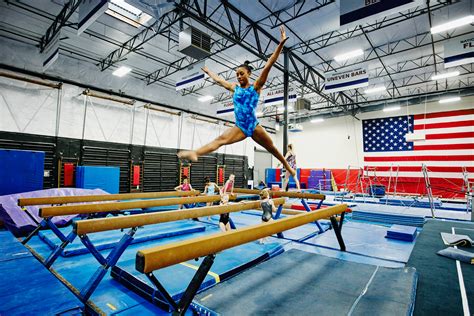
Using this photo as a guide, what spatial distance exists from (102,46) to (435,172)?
19586 mm

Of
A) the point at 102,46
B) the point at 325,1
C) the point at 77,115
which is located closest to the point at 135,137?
the point at 77,115

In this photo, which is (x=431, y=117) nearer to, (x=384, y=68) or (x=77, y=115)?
(x=384, y=68)

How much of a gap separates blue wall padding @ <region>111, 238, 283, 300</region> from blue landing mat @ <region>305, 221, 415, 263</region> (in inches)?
63.8

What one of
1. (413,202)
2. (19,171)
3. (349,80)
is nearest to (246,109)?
(19,171)

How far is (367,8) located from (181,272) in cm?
627

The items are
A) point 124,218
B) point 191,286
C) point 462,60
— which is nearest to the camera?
point 191,286

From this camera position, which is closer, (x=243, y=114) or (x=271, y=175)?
(x=243, y=114)

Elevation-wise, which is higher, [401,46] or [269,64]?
[401,46]

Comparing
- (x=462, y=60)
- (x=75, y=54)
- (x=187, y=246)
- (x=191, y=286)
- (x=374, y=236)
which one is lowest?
(x=374, y=236)

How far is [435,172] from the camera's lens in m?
15.0

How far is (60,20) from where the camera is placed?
28.5 feet

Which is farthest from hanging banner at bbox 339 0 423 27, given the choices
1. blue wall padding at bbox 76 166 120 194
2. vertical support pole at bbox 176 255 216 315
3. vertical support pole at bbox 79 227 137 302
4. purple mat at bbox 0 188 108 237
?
blue wall padding at bbox 76 166 120 194

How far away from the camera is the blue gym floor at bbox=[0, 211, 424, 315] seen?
2719 millimetres

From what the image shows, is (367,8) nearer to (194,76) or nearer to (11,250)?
(194,76)
